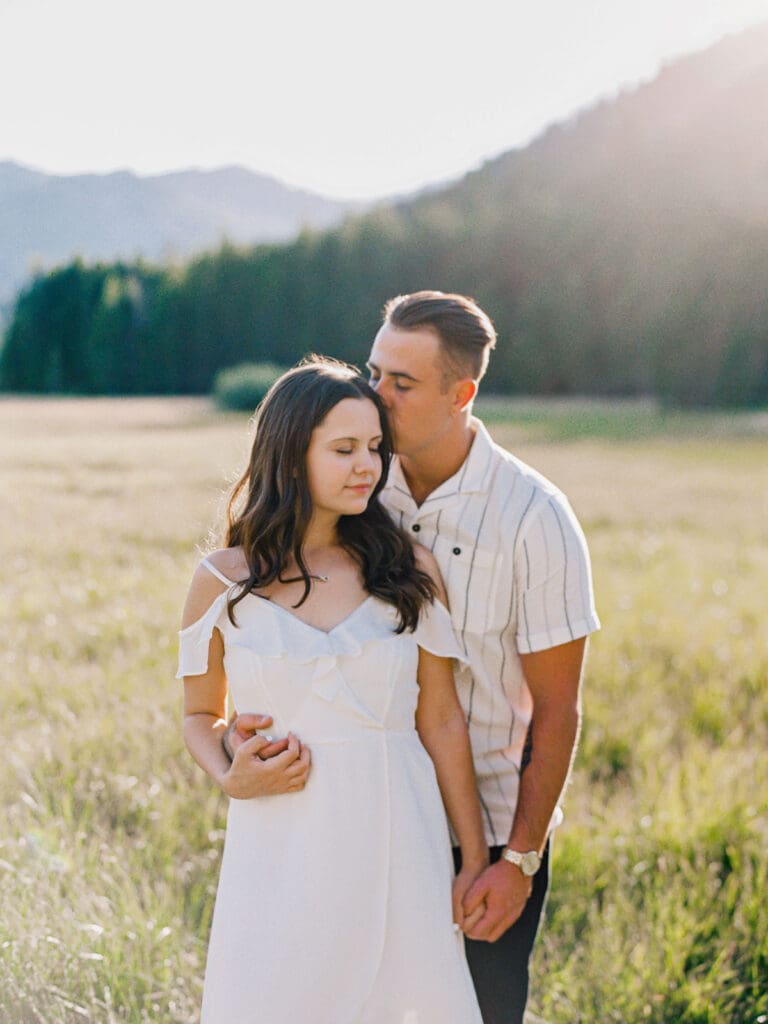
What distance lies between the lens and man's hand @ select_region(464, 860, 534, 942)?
2.65m

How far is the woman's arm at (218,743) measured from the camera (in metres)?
2.39

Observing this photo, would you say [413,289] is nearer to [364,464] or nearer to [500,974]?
[500,974]

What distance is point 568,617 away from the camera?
2865mm

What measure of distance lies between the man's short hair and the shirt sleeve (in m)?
0.44

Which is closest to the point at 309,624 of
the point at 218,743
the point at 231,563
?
the point at 231,563

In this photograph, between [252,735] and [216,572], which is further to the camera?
[216,572]

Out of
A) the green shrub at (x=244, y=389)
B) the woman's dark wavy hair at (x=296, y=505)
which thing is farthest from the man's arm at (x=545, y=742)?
the green shrub at (x=244, y=389)

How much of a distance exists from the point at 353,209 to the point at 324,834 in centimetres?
6943

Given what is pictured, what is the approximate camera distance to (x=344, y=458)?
2.56 metres

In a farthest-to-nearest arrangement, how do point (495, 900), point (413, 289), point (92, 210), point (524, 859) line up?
point (413, 289), point (92, 210), point (524, 859), point (495, 900)

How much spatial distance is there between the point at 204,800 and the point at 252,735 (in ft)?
6.91

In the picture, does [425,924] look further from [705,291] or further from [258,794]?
[705,291]

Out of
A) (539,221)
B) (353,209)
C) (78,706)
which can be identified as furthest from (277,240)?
(78,706)

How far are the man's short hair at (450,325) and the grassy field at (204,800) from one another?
65cm
